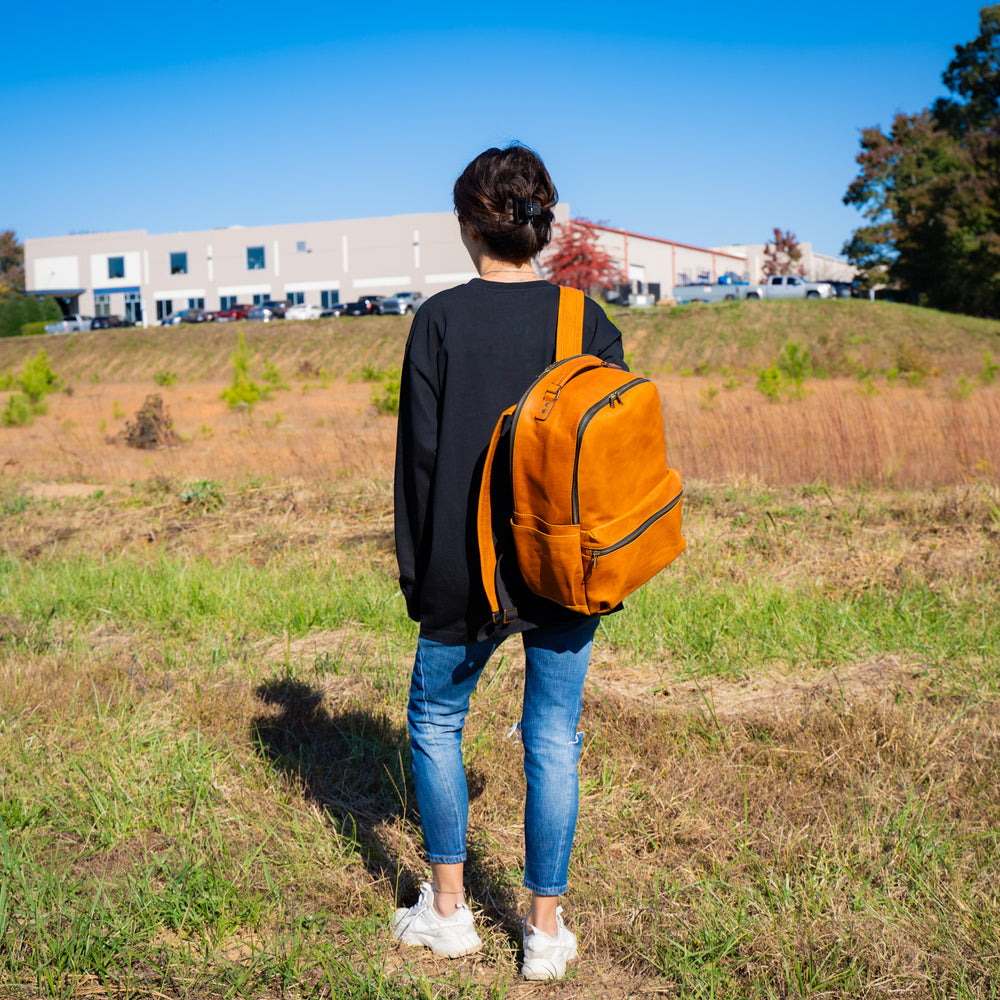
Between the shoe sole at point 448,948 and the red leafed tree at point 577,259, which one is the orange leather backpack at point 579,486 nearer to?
the shoe sole at point 448,948

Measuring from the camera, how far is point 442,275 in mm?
63688

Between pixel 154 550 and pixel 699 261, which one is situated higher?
pixel 699 261

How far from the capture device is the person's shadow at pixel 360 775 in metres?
2.62

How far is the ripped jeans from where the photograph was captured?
202cm

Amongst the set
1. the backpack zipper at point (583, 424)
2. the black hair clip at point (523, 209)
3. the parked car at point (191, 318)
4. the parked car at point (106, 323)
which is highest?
the parked car at point (191, 318)

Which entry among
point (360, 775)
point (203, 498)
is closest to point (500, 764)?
point (360, 775)

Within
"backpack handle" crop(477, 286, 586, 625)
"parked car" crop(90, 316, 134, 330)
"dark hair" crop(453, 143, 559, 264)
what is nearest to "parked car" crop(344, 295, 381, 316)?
"parked car" crop(90, 316, 134, 330)

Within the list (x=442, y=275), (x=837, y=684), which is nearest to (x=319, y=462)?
(x=837, y=684)

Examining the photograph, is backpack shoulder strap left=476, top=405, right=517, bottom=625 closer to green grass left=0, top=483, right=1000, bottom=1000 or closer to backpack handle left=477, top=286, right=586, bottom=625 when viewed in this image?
backpack handle left=477, top=286, right=586, bottom=625

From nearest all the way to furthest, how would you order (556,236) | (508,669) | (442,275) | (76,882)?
(76,882)
(508,669)
(556,236)
(442,275)

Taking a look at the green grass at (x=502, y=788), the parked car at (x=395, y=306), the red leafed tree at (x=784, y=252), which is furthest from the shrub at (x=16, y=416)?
the red leafed tree at (x=784, y=252)

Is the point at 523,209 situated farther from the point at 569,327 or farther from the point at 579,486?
the point at 579,486

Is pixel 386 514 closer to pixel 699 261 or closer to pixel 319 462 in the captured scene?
pixel 319 462

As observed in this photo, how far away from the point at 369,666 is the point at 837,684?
199 cm
